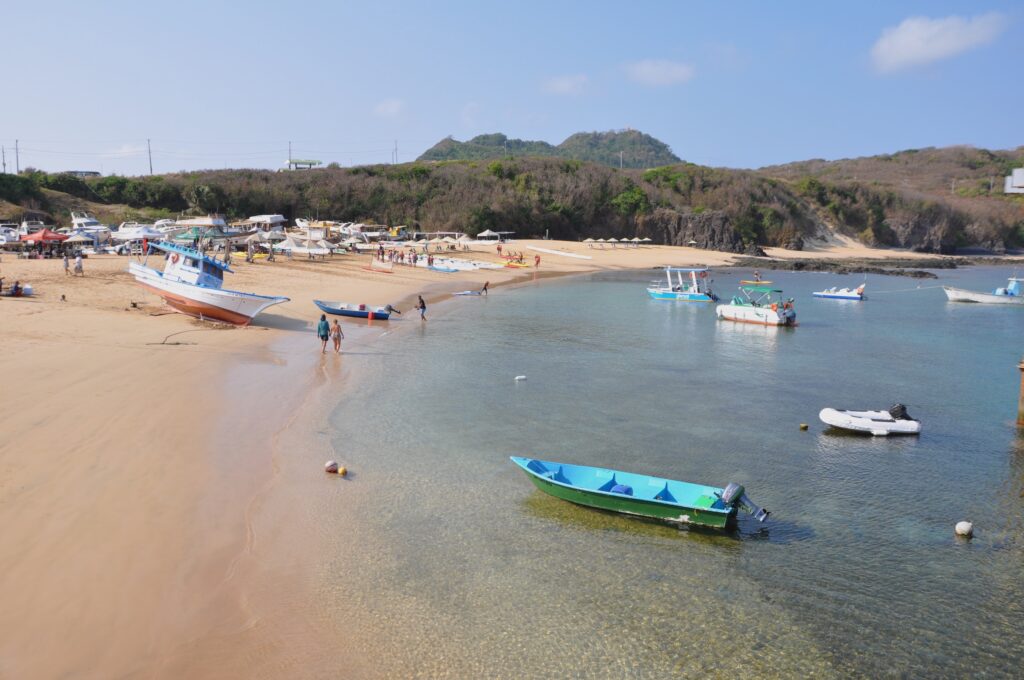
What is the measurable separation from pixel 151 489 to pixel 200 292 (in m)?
16.8

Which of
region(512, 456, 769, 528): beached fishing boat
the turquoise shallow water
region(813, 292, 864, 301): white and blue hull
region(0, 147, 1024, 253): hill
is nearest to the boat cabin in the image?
the turquoise shallow water

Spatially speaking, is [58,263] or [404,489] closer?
[404,489]

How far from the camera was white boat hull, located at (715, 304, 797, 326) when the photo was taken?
3795 cm

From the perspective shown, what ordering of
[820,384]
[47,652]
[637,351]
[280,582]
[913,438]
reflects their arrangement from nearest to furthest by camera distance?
1. [47,652]
2. [280,582]
3. [913,438]
4. [820,384]
5. [637,351]


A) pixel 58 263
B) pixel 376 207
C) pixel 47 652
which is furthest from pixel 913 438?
pixel 376 207

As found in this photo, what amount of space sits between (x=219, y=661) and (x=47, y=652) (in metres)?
1.87

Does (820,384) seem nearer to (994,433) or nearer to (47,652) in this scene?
(994,433)

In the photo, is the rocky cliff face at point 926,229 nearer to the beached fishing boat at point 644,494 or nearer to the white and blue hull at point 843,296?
the white and blue hull at point 843,296

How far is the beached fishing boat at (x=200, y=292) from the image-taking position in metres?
28.6

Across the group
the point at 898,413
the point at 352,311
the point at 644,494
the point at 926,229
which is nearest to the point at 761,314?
the point at 898,413

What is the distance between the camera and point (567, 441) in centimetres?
1805

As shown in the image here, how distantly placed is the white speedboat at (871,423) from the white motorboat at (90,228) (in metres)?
45.9

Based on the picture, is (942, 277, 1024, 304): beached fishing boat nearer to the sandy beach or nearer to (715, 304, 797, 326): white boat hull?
(715, 304, 797, 326): white boat hull

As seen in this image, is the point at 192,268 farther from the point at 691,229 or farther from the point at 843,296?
the point at 691,229
